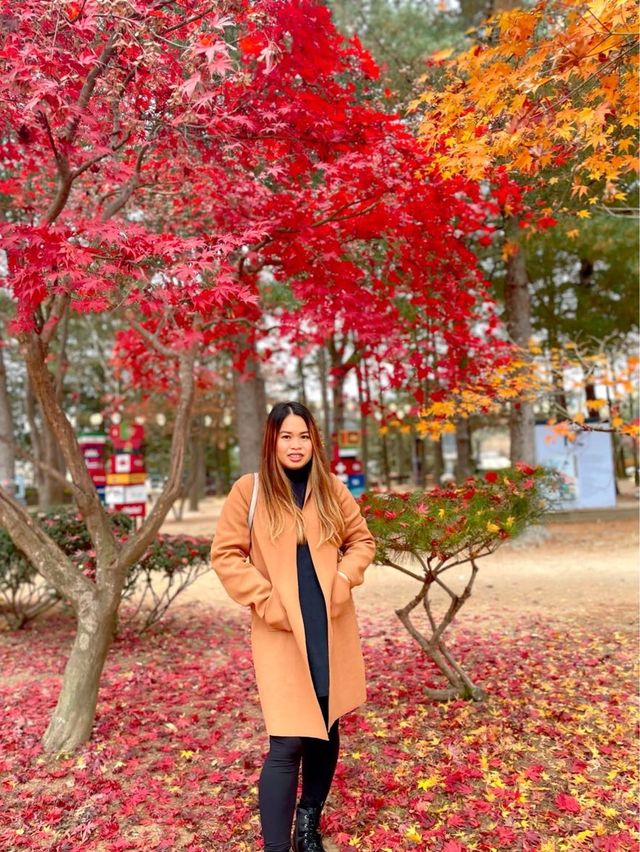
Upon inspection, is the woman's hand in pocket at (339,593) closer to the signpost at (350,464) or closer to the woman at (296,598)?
the woman at (296,598)

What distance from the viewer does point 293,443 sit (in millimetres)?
2410

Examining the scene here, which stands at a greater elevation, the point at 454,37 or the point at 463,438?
the point at 454,37

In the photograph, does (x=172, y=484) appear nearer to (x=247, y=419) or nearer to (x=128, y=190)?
(x=128, y=190)

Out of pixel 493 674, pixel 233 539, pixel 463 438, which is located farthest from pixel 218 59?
pixel 463 438

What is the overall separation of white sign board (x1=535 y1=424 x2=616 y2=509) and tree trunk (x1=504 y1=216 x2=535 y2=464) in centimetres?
401

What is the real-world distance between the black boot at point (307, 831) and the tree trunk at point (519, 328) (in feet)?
27.5

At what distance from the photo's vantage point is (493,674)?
438 centimetres

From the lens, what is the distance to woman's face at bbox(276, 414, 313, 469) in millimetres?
2410

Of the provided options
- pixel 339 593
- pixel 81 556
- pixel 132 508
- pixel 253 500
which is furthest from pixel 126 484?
pixel 339 593

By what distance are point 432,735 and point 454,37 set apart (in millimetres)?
10313

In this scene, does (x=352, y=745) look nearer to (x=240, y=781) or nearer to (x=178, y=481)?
(x=240, y=781)

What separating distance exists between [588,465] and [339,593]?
537 inches

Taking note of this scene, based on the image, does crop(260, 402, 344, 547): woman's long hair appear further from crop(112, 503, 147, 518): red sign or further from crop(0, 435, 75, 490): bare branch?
crop(112, 503, 147, 518): red sign

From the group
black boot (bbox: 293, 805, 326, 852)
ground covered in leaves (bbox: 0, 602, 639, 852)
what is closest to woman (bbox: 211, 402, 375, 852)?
black boot (bbox: 293, 805, 326, 852)
